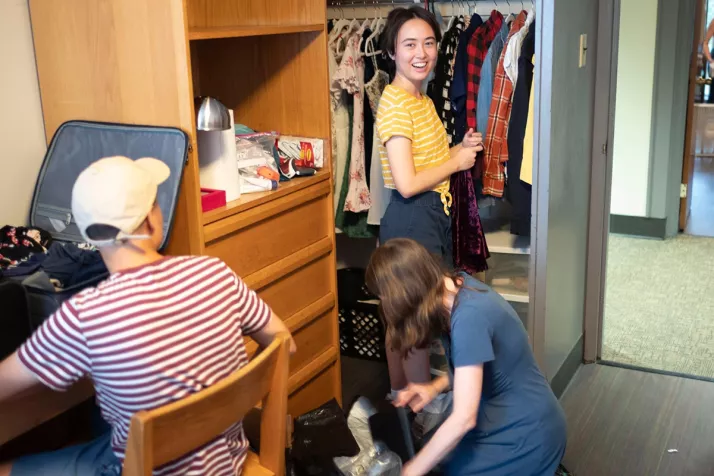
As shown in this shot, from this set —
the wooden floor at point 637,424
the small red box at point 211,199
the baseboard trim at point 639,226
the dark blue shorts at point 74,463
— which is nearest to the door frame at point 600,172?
the wooden floor at point 637,424

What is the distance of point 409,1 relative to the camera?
2867 mm

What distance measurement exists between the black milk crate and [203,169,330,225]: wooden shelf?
0.84 metres

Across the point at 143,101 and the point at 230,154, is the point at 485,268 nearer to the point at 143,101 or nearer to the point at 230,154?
the point at 230,154

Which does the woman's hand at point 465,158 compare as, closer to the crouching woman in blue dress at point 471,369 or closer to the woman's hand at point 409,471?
the crouching woman in blue dress at point 471,369

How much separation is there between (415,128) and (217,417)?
132 centimetres

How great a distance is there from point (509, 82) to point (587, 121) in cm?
48

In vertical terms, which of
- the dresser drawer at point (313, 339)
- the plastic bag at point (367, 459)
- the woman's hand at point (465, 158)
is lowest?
the plastic bag at point (367, 459)

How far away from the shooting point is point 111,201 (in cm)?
136

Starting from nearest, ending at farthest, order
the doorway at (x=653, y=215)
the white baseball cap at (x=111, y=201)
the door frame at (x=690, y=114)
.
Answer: the white baseball cap at (x=111, y=201), the doorway at (x=653, y=215), the door frame at (x=690, y=114)

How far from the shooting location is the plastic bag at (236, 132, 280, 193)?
2.20 metres

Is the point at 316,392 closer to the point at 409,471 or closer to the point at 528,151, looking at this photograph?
the point at 409,471

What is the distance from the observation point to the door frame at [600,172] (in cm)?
289

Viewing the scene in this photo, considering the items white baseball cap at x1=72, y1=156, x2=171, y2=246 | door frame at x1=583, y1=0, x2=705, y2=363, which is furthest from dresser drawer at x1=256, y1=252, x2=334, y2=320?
door frame at x1=583, y1=0, x2=705, y2=363

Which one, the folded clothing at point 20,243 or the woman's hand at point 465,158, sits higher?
the woman's hand at point 465,158
